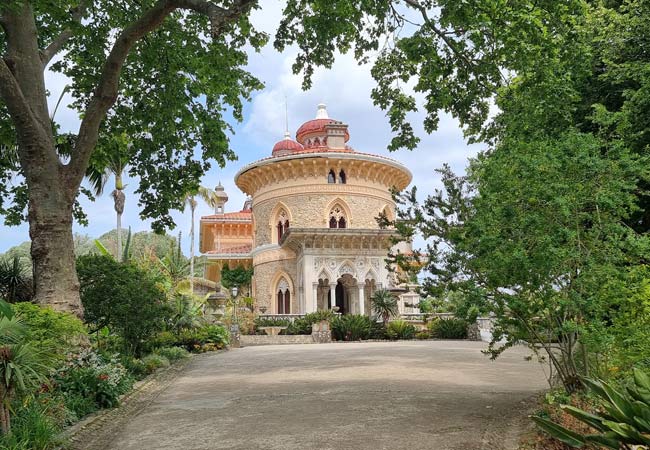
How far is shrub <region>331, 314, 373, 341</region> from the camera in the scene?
23562 millimetres

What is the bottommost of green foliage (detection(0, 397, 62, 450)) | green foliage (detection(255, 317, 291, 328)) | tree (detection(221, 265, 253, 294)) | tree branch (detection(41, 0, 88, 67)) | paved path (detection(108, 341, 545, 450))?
paved path (detection(108, 341, 545, 450))

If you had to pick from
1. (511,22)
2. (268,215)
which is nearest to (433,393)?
(511,22)

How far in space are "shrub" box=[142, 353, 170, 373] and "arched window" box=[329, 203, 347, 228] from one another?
823 inches

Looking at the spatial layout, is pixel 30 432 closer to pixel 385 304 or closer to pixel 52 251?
pixel 52 251

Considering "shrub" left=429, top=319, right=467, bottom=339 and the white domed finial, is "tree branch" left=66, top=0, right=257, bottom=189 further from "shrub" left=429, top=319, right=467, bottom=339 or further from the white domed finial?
the white domed finial

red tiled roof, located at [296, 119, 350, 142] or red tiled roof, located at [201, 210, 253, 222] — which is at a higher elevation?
red tiled roof, located at [296, 119, 350, 142]

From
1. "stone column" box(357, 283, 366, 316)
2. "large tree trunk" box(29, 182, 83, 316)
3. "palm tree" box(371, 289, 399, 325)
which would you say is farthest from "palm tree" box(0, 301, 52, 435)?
"stone column" box(357, 283, 366, 316)

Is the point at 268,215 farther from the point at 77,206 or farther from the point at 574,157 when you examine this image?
the point at 574,157

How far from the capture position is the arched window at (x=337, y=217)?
33662 millimetres

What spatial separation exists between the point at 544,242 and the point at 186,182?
9.71 metres

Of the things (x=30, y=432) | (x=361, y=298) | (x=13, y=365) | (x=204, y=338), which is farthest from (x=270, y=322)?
(x=13, y=365)

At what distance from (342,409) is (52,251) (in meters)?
5.61

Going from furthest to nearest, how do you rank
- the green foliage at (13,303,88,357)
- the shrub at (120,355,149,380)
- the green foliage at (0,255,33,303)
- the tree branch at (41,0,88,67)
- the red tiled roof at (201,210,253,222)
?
1. the red tiled roof at (201,210,253,222)
2. the green foliage at (0,255,33,303)
3. the tree branch at (41,0,88,67)
4. the shrub at (120,355,149,380)
5. the green foliage at (13,303,88,357)

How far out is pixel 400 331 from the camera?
23969mm
